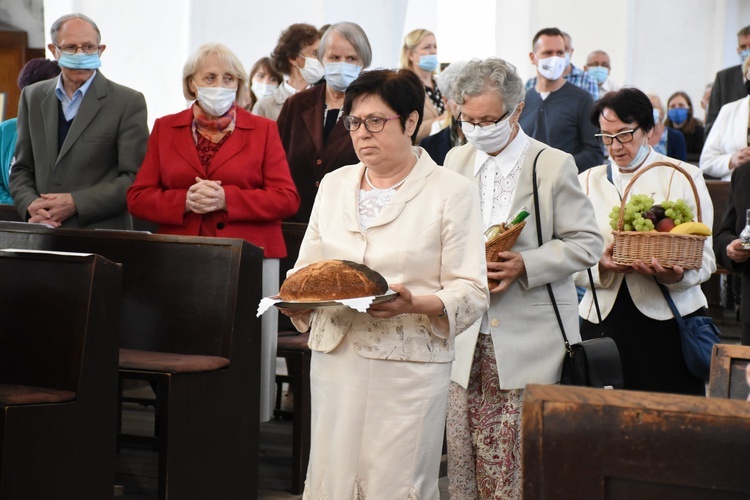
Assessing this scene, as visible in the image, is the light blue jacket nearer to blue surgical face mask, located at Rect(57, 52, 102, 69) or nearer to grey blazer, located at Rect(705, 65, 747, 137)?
blue surgical face mask, located at Rect(57, 52, 102, 69)

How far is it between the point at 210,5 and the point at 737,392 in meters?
8.77

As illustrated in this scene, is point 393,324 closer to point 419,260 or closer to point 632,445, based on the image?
point 419,260

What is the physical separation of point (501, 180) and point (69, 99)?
9.09 feet

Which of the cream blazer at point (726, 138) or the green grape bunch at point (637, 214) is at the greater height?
the cream blazer at point (726, 138)

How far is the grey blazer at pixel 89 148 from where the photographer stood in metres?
5.43

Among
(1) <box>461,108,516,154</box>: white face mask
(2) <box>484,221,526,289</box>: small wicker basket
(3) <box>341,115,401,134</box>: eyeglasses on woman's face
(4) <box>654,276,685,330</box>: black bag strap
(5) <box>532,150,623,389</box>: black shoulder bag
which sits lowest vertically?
(5) <box>532,150,623,389</box>: black shoulder bag

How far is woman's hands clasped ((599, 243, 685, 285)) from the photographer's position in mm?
4211

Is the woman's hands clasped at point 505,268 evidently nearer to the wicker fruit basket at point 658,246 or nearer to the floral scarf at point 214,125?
the wicker fruit basket at point 658,246

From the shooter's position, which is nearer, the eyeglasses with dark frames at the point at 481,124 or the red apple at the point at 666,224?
the eyeglasses with dark frames at the point at 481,124

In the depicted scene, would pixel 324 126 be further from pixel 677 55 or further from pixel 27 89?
pixel 677 55

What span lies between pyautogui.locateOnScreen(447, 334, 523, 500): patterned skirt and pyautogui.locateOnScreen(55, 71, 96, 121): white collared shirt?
2.84 meters

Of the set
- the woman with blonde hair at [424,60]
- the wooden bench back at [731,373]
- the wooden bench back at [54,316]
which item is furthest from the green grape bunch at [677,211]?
the woman with blonde hair at [424,60]

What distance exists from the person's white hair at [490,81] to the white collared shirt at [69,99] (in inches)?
103

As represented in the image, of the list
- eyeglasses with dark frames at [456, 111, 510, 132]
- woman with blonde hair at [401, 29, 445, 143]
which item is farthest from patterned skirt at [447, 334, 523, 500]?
woman with blonde hair at [401, 29, 445, 143]
